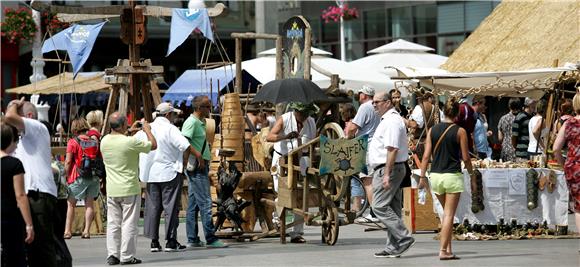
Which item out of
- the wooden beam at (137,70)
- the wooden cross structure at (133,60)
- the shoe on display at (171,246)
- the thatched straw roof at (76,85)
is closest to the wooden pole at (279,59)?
the wooden cross structure at (133,60)

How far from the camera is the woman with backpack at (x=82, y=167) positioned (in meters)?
17.8

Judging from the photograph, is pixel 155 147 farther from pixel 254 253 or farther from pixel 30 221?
pixel 30 221

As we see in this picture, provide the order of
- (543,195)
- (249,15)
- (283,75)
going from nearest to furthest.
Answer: (543,195) → (283,75) → (249,15)

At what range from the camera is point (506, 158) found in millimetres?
22250

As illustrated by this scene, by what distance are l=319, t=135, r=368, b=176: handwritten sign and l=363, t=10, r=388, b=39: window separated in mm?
29919

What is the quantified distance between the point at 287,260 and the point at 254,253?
984mm

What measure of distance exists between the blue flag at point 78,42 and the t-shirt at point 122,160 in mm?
6408

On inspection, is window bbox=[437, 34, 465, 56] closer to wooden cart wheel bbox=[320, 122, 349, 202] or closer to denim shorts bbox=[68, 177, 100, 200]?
denim shorts bbox=[68, 177, 100, 200]

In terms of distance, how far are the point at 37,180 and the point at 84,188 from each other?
22.7ft

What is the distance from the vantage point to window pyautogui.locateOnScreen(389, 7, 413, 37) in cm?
4425

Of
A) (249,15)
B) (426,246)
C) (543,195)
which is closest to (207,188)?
(426,246)

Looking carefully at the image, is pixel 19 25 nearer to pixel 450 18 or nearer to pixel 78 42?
pixel 450 18

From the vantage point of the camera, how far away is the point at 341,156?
609 inches

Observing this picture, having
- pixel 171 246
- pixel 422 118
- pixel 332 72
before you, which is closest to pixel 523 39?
pixel 332 72
